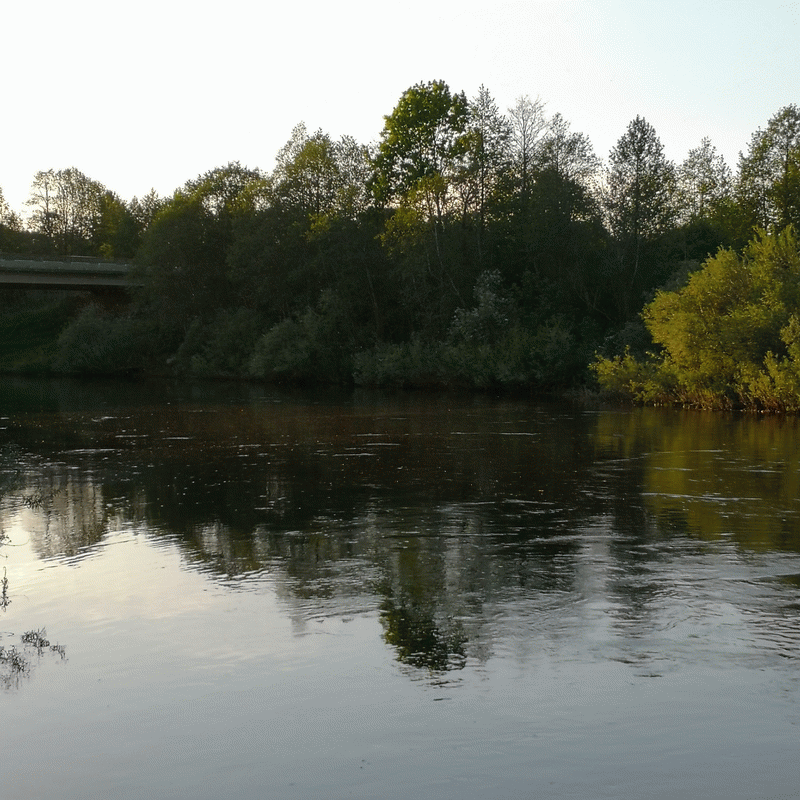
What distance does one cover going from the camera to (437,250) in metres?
58.9

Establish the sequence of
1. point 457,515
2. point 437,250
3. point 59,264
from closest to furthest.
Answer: point 457,515 < point 437,250 < point 59,264

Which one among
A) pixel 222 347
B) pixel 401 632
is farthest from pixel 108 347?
pixel 401 632

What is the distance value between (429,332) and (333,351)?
24.5 ft

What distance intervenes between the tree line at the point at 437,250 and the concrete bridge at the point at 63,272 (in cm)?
560

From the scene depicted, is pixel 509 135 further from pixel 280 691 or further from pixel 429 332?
pixel 280 691

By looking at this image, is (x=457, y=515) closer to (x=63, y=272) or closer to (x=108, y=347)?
(x=108, y=347)

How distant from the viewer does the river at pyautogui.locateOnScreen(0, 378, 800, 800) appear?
269 inches

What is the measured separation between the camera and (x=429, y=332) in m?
60.0

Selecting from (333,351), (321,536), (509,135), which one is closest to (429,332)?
(333,351)

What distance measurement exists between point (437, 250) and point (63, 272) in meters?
39.5

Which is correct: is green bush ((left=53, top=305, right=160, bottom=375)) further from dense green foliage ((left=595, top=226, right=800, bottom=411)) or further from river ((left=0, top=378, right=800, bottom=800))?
river ((left=0, top=378, right=800, bottom=800))

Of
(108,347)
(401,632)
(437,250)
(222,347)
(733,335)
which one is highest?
(437,250)

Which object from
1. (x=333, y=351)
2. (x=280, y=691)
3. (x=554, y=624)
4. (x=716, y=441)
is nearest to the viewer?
(x=280, y=691)

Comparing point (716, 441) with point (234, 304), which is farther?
point (234, 304)
